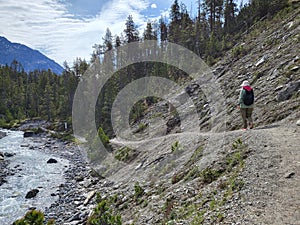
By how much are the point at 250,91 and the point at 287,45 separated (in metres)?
11.4

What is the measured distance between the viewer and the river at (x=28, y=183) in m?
17.7

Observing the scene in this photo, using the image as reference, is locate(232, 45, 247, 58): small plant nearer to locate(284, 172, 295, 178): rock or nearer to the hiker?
the hiker

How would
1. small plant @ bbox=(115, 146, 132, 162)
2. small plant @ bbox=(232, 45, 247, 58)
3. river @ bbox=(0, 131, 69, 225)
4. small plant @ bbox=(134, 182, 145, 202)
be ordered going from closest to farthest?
small plant @ bbox=(134, 182, 145, 202) < river @ bbox=(0, 131, 69, 225) < small plant @ bbox=(115, 146, 132, 162) < small plant @ bbox=(232, 45, 247, 58)

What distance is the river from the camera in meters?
17.7

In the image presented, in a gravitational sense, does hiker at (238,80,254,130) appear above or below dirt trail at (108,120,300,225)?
above

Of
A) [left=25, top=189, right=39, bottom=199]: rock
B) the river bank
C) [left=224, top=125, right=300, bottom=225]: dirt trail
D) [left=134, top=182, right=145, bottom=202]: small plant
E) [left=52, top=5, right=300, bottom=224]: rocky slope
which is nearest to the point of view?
[left=224, top=125, right=300, bottom=225]: dirt trail

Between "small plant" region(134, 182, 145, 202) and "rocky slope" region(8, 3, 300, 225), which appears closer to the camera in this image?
"rocky slope" region(8, 3, 300, 225)

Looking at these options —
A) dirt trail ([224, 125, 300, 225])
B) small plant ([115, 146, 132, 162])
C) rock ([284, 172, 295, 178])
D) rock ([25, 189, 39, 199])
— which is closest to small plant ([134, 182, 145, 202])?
dirt trail ([224, 125, 300, 225])

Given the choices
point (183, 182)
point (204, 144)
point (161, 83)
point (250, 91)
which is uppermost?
point (161, 83)

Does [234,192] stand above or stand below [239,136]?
below

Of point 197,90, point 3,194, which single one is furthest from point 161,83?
point 3,194

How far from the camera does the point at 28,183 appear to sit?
23.0 metres

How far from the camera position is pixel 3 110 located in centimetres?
7438

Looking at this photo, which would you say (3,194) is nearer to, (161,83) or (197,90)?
(197,90)
